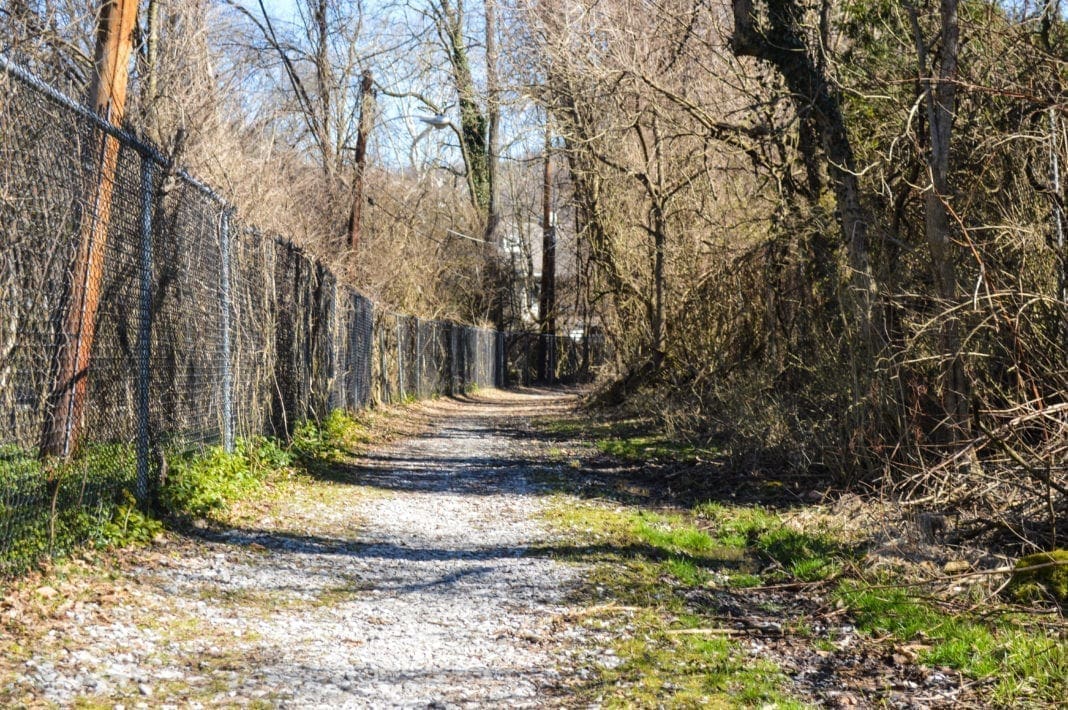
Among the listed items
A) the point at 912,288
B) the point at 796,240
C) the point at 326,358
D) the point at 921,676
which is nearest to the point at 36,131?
the point at 921,676

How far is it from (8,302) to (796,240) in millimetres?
A: 8200

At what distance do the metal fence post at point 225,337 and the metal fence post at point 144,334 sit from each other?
2.06 meters

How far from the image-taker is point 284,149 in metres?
24.4

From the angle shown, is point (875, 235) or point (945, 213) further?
point (875, 235)

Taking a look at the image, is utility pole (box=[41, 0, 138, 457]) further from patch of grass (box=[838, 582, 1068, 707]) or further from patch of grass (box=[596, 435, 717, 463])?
patch of grass (box=[596, 435, 717, 463])

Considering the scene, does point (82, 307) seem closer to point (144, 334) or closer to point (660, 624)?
point (144, 334)

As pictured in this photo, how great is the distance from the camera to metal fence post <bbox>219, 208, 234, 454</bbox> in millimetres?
9297

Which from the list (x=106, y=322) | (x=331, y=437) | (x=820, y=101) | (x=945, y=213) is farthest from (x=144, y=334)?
(x=331, y=437)

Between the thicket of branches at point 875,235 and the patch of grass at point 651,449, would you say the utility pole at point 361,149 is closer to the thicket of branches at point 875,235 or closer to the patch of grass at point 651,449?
the thicket of branches at point 875,235

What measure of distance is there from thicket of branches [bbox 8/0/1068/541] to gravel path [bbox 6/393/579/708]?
2.81 m

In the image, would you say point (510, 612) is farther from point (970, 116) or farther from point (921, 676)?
point (970, 116)

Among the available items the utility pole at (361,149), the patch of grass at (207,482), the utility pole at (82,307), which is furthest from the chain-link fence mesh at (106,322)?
the utility pole at (361,149)

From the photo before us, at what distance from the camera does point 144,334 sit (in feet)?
23.3

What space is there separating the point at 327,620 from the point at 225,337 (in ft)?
15.0
